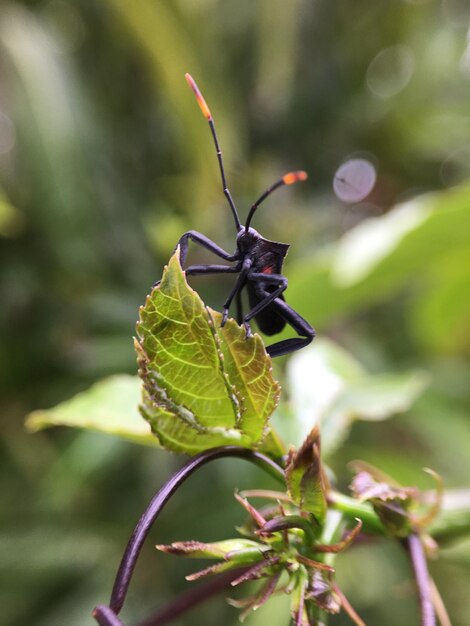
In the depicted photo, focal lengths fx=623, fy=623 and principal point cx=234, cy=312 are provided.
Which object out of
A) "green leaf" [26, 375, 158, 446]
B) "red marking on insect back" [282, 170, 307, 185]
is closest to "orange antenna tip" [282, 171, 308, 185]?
"red marking on insect back" [282, 170, 307, 185]

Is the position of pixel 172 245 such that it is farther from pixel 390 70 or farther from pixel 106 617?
pixel 390 70

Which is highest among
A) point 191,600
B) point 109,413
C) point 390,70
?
point 390,70

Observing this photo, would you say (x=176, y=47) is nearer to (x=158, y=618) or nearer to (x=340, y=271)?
(x=340, y=271)

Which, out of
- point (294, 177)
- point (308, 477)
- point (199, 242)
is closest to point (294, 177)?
point (294, 177)

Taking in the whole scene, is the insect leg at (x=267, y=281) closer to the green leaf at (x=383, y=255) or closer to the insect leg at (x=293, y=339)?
the insect leg at (x=293, y=339)

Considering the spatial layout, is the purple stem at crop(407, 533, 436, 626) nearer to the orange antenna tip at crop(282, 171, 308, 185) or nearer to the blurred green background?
the orange antenna tip at crop(282, 171, 308, 185)

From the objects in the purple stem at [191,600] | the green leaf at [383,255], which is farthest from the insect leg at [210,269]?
the green leaf at [383,255]

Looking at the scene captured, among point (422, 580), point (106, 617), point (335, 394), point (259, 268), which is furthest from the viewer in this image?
point (335, 394)
